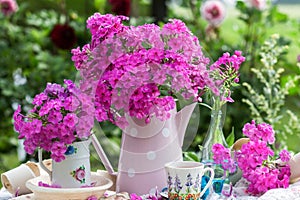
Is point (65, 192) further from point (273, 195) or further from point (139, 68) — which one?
point (273, 195)

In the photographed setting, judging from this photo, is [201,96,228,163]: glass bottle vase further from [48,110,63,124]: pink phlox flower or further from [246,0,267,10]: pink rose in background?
[246,0,267,10]: pink rose in background

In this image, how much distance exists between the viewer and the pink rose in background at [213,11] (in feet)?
11.1

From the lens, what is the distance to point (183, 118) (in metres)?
1.59

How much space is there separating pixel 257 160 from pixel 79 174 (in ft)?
1.50

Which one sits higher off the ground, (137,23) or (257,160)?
(137,23)

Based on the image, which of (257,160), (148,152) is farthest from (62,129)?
(257,160)

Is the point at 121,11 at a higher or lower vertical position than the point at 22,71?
higher

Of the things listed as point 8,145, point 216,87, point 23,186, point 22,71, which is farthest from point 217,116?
point 8,145

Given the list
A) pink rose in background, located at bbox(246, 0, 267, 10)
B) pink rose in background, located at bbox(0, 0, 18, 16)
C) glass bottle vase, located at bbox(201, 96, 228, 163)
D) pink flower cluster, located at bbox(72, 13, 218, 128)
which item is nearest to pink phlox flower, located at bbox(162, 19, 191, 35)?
pink flower cluster, located at bbox(72, 13, 218, 128)

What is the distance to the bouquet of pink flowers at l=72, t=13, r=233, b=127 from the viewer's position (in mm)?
1447

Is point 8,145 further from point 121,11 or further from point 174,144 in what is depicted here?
point 174,144

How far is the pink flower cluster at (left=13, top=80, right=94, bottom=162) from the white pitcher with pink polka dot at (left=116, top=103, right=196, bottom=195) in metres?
0.15

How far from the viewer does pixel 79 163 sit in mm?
1462

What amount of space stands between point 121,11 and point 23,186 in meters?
1.94
